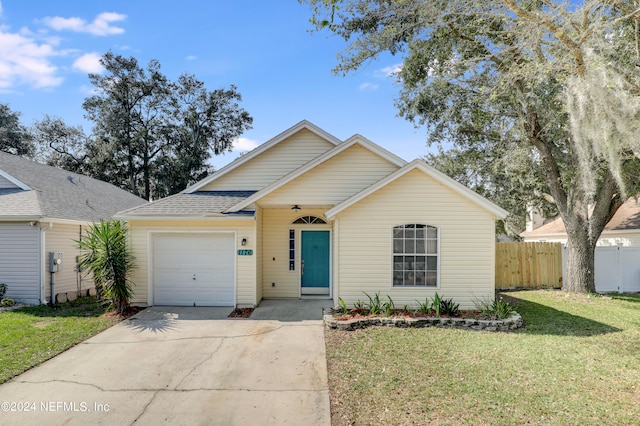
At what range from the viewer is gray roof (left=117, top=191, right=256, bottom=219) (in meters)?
9.19

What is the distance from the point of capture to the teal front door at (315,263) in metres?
10.7

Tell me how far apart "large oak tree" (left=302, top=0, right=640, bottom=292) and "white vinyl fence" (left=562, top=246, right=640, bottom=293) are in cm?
140

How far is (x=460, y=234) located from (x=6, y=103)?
1396 inches

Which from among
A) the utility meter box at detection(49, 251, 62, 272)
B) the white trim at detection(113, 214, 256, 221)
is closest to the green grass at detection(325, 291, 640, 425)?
the white trim at detection(113, 214, 256, 221)

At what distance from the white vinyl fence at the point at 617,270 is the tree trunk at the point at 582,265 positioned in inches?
50.9

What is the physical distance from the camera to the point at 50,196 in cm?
1134

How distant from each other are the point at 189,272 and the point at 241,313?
6.92 feet

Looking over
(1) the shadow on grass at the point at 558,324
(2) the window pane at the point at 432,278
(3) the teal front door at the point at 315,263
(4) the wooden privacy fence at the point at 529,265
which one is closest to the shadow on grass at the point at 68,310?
(3) the teal front door at the point at 315,263

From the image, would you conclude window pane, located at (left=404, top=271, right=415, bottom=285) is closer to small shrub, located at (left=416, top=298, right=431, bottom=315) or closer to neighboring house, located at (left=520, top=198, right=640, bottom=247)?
small shrub, located at (left=416, top=298, right=431, bottom=315)

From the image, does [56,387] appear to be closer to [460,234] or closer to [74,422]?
[74,422]

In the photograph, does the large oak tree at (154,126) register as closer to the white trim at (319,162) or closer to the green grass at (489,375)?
the white trim at (319,162)

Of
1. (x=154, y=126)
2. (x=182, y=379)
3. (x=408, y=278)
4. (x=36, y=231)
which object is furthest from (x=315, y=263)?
(x=154, y=126)

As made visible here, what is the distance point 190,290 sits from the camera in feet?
31.1

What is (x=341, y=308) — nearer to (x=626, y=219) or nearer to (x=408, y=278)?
(x=408, y=278)
